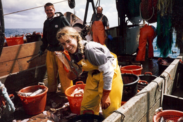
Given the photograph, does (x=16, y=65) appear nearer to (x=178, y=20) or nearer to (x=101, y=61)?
(x=101, y=61)

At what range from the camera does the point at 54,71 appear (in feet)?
14.2

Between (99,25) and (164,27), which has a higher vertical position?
(99,25)

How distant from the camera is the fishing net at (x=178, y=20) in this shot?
216 inches

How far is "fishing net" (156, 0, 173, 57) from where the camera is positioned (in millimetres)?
5598

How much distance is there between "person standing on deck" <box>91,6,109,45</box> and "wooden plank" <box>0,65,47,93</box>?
3285 mm

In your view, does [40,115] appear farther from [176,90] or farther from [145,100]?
[176,90]

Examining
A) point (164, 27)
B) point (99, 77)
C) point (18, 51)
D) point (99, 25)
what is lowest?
point (99, 77)

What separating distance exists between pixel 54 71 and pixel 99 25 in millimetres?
3641

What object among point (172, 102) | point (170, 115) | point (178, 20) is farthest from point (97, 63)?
point (178, 20)

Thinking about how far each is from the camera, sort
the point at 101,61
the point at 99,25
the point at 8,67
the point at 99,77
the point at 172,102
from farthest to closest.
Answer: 1. the point at 99,25
2. the point at 8,67
3. the point at 172,102
4. the point at 99,77
5. the point at 101,61

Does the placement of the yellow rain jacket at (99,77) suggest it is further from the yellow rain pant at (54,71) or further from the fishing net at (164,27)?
the fishing net at (164,27)

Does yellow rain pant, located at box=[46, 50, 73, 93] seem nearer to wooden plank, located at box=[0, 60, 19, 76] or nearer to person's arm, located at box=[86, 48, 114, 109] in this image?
wooden plank, located at box=[0, 60, 19, 76]

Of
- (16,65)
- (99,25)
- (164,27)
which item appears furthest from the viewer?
(99,25)

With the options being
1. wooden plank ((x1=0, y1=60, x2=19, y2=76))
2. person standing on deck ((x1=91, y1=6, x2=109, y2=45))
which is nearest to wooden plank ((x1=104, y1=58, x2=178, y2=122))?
wooden plank ((x1=0, y1=60, x2=19, y2=76))
